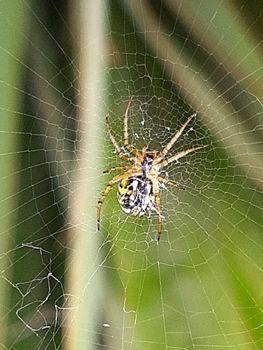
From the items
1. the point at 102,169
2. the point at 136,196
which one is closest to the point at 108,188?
the point at 102,169

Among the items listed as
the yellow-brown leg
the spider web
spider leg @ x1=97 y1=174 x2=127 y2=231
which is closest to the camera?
the spider web

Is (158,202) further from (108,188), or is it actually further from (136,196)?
(108,188)

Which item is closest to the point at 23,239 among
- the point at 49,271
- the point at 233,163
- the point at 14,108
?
the point at 49,271

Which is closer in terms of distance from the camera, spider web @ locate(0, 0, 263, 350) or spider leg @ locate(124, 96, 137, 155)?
spider web @ locate(0, 0, 263, 350)

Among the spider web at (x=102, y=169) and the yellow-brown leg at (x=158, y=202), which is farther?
the yellow-brown leg at (x=158, y=202)

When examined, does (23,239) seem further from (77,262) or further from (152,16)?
(152,16)

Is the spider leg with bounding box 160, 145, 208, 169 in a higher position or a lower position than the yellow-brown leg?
higher

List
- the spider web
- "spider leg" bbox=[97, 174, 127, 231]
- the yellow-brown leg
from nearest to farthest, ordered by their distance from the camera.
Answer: the spider web < "spider leg" bbox=[97, 174, 127, 231] < the yellow-brown leg
